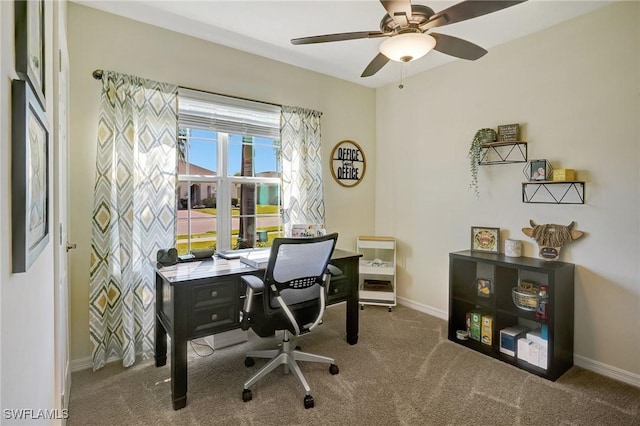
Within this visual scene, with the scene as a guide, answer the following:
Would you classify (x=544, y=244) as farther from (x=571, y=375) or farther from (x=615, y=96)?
(x=615, y=96)

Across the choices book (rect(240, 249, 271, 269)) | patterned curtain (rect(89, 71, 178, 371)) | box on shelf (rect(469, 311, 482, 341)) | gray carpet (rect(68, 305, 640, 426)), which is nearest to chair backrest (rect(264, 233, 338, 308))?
book (rect(240, 249, 271, 269))

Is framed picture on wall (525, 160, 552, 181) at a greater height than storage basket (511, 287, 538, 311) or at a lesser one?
greater

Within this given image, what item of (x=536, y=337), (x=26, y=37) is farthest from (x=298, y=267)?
(x=536, y=337)

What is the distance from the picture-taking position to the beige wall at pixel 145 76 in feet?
7.78

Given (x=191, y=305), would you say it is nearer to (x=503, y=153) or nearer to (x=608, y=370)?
(x=503, y=153)

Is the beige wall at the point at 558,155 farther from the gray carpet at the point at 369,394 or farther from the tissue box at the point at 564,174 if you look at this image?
the gray carpet at the point at 369,394

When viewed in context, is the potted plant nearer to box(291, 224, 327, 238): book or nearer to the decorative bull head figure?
the decorative bull head figure

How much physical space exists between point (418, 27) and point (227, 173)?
1.99 meters

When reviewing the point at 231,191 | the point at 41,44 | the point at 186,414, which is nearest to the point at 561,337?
the point at 186,414

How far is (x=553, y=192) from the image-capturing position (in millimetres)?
2639

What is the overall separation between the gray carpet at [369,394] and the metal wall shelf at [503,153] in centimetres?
165

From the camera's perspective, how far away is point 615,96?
2.34 m

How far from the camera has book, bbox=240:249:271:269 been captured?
237cm

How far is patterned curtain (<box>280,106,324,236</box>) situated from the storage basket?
1.85m
